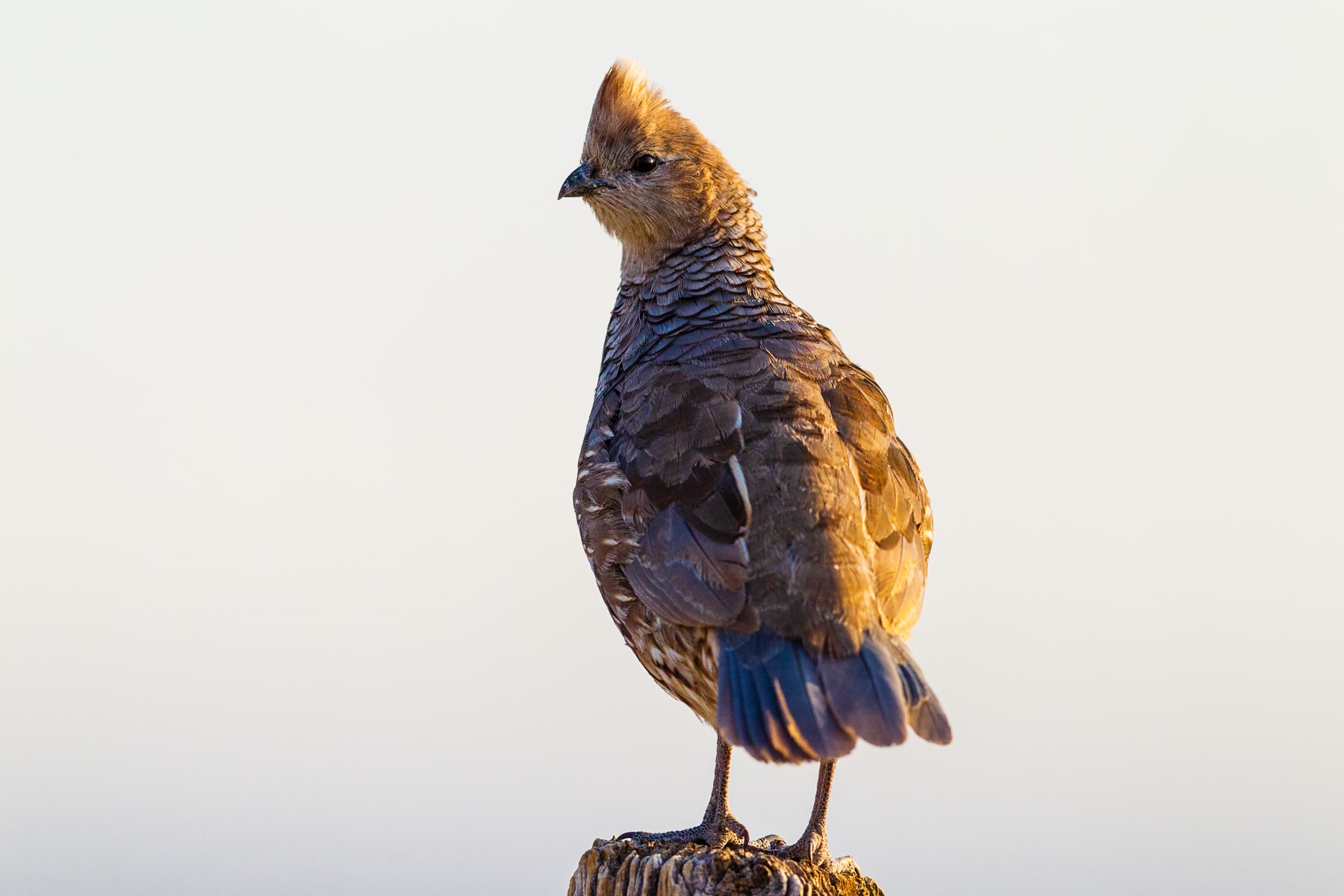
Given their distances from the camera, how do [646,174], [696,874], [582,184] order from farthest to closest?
[582,184], [646,174], [696,874]

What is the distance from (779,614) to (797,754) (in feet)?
2.24

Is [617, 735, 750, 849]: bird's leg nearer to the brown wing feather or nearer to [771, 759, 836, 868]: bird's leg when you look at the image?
[771, 759, 836, 868]: bird's leg

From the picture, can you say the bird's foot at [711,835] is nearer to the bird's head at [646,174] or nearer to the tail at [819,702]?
the tail at [819,702]

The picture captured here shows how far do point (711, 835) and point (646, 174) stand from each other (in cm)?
421

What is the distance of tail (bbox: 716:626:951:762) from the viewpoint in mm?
5539

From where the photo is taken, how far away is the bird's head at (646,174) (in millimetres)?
8648

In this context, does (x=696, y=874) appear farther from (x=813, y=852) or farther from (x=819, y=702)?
(x=813, y=852)

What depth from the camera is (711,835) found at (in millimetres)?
6547

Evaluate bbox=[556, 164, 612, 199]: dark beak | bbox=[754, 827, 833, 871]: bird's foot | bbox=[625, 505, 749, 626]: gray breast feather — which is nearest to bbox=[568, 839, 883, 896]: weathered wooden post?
bbox=[754, 827, 833, 871]: bird's foot

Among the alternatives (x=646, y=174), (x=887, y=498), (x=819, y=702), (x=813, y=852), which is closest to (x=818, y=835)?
(x=813, y=852)

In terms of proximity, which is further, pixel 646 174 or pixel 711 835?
pixel 646 174

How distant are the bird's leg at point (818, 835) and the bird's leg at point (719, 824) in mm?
238

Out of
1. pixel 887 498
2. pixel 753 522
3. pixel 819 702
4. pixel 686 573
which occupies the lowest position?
pixel 819 702

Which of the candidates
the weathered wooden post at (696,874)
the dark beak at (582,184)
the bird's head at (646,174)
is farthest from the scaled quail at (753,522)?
the dark beak at (582,184)
